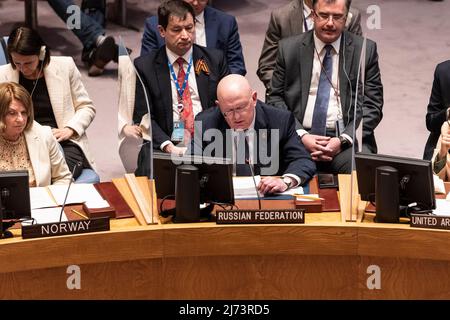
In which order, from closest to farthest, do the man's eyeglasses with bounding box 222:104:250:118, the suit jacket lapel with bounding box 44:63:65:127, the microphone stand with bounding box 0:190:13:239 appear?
the microphone stand with bounding box 0:190:13:239
the man's eyeglasses with bounding box 222:104:250:118
the suit jacket lapel with bounding box 44:63:65:127

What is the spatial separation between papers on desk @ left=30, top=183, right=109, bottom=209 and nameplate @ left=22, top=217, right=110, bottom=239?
23 cm

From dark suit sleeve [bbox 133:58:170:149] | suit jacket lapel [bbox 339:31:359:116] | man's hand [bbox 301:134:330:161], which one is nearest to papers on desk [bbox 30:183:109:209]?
dark suit sleeve [bbox 133:58:170:149]

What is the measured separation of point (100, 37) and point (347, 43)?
255cm

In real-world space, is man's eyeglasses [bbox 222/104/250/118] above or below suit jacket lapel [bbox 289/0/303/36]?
below

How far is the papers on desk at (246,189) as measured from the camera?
478 cm

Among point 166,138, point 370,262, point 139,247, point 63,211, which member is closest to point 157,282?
point 139,247

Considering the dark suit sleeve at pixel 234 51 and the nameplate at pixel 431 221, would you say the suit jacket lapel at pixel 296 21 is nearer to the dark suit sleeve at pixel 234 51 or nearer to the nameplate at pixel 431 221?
the dark suit sleeve at pixel 234 51

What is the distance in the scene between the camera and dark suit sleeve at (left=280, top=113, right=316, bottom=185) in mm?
4992

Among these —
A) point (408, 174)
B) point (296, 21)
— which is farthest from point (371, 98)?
point (408, 174)

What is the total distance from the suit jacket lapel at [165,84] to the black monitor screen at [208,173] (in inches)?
47.8

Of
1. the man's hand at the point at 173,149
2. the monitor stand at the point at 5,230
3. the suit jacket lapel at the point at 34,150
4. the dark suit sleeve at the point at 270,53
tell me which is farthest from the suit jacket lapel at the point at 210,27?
the monitor stand at the point at 5,230

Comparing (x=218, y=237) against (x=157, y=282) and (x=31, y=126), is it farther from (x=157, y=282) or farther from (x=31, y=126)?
(x=31, y=126)

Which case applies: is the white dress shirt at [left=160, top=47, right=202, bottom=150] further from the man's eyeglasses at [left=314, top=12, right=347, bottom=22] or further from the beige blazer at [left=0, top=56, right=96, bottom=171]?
the man's eyeglasses at [left=314, top=12, right=347, bottom=22]

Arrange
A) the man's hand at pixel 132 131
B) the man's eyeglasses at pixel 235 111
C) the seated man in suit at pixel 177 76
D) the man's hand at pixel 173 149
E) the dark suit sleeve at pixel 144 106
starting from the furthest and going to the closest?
the seated man in suit at pixel 177 76 < the man's hand at pixel 173 149 < the dark suit sleeve at pixel 144 106 < the man's hand at pixel 132 131 < the man's eyeglasses at pixel 235 111
